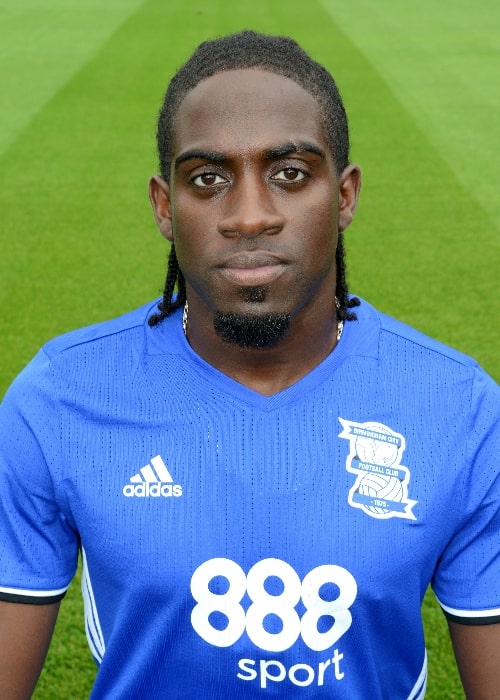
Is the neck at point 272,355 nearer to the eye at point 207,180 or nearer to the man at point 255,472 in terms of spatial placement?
the man at point 255,472

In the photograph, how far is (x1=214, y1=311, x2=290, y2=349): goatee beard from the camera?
1683 millimetres

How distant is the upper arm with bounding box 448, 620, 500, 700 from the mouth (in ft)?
2.56

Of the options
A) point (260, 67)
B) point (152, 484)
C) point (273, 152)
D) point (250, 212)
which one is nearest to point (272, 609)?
point (152, 484)

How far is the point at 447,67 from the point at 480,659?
1268 centimetres

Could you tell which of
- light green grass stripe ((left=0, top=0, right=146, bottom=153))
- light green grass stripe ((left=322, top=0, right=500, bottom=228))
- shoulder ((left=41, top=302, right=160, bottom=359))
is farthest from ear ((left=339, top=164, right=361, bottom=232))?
light green grass stripe ((left=0, top=0, right=146, bottom=153))

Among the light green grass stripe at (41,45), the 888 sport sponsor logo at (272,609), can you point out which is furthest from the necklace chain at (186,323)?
the light green grass stripe at (41,45)

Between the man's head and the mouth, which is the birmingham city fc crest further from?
the man's head

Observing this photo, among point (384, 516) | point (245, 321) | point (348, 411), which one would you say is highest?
point (245, 321)

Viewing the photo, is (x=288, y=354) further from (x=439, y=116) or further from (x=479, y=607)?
(x=439, y=116)

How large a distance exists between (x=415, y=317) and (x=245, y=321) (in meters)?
4.14

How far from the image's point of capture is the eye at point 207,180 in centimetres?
168

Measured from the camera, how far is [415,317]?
5691mm

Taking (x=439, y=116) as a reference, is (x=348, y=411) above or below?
above

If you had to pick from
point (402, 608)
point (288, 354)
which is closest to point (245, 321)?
point (288, 354)
